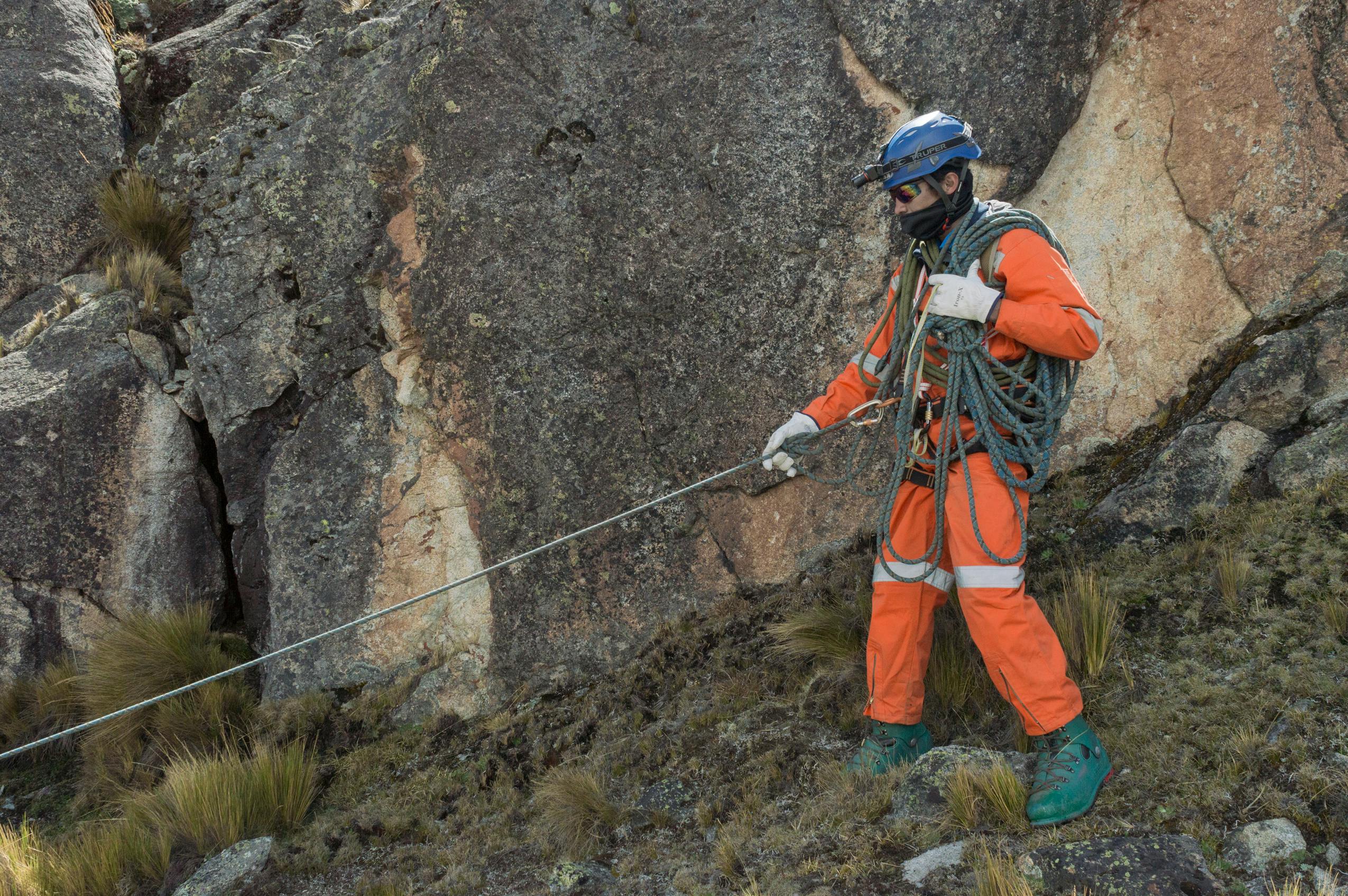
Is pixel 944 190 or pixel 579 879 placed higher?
pixel 944 190

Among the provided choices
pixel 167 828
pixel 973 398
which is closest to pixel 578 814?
pixel 167 828

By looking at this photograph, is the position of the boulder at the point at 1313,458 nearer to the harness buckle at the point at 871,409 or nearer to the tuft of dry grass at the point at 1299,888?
the harness buckle at the point at 871,409

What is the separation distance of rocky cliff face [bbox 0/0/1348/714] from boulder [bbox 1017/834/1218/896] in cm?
174

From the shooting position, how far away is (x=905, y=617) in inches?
131

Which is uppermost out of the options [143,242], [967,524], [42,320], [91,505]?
[143,242]

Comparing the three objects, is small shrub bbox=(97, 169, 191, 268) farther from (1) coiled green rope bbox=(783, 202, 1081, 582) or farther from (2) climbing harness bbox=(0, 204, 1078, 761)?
(1) coiled green rope bbox=(783, 202, 1081, 582)

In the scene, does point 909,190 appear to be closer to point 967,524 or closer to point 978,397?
point 978,397

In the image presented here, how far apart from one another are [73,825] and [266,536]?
164cm

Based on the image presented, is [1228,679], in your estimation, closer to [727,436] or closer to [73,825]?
[727,436]

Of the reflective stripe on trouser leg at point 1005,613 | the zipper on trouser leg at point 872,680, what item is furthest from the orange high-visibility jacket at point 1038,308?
the zipper on trouser leg at point 872,680

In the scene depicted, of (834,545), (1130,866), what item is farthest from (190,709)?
(1130,866)

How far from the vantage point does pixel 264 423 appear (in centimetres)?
521

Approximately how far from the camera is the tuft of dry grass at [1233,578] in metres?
3.47

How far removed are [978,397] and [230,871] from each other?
3.36 m
